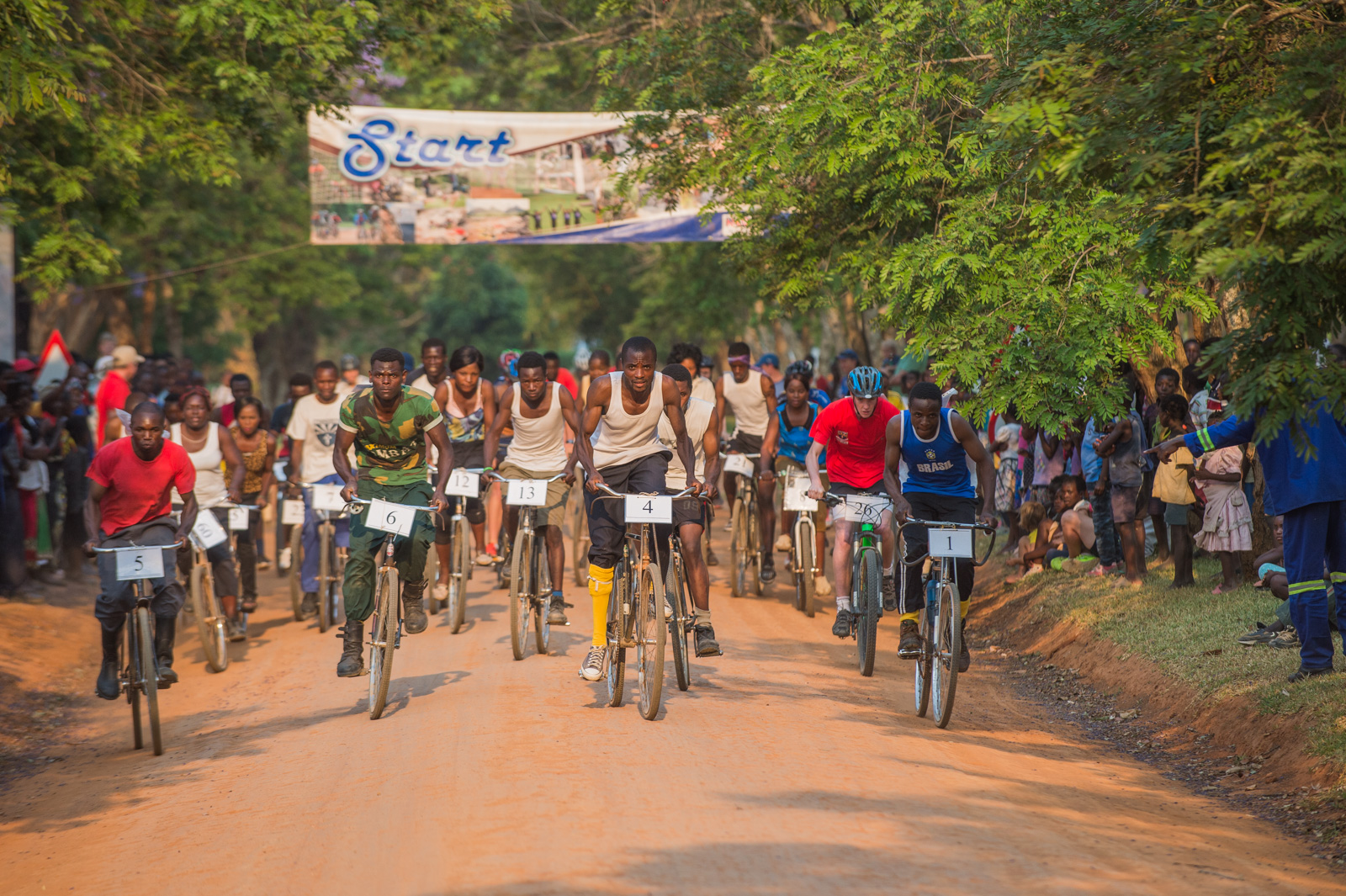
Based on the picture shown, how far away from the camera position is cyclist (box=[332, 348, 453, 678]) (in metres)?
8.80

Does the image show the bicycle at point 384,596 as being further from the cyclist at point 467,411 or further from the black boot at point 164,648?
the cyclist at point 467,411

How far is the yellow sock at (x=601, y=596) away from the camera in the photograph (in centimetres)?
844

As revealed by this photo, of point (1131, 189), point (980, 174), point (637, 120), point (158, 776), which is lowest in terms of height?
point (158, 776)

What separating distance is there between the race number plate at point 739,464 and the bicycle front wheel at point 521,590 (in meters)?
3.46

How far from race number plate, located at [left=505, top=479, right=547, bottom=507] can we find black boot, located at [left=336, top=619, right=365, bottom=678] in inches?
64.9

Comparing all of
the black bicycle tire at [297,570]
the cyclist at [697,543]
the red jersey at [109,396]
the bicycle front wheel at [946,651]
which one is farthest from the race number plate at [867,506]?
the red jersey at [109,396]

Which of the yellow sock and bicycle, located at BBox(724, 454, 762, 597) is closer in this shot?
the yellow sock

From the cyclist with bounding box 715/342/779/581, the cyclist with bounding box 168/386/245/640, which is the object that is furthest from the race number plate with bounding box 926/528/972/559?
the cyclist with bounding box 168/386/245/640

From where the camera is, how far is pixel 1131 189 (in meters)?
6.05

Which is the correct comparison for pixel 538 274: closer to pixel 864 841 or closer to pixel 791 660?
pixel 791 660

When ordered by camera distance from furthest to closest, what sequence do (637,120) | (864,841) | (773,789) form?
(637,120) → (773,789) → (864,841)

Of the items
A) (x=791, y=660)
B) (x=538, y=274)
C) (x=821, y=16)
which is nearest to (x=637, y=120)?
(x=821, y=16)

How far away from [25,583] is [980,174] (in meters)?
10.4

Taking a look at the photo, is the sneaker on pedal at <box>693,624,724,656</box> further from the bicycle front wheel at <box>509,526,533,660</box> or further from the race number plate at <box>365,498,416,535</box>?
the race number plate at <box>365,498,416,535</box>
